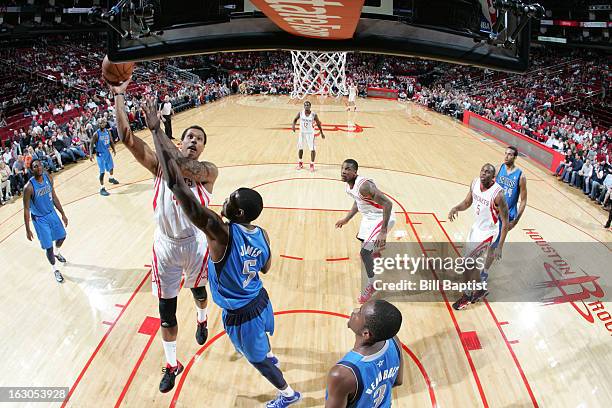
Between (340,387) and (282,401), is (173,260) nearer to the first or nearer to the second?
(282,401)

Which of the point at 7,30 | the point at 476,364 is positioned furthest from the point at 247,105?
the point at 476,364

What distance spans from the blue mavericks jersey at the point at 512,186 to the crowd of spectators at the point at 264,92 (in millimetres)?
4894

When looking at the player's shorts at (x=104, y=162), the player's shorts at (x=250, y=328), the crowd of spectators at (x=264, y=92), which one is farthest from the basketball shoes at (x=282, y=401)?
the player's shorts at (x=104, y=162)

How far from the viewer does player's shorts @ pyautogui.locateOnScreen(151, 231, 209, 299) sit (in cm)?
349

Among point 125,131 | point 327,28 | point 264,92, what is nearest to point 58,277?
point 125,131

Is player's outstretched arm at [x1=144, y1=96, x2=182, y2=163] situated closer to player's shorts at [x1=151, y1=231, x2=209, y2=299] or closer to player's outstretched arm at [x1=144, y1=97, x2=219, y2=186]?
player's outstretched arm at [x1=144, y1=97, x2=219, y2=186]

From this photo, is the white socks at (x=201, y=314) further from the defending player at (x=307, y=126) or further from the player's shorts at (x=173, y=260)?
the defending player at (x=307, y=126)

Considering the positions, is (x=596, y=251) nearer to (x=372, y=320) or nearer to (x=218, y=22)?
(x=372, y=320)

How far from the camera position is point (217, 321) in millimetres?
4941

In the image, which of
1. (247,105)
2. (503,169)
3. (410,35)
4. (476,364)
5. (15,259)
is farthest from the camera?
(247,105)

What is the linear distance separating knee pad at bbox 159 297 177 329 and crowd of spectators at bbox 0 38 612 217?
145 inches

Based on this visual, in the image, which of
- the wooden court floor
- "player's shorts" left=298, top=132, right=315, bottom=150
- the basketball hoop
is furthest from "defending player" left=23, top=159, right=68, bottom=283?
"player's shorts" left=298, top=132, right=315, bottom=150

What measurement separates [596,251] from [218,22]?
23.3 feet

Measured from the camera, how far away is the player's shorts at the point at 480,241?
5.05m
